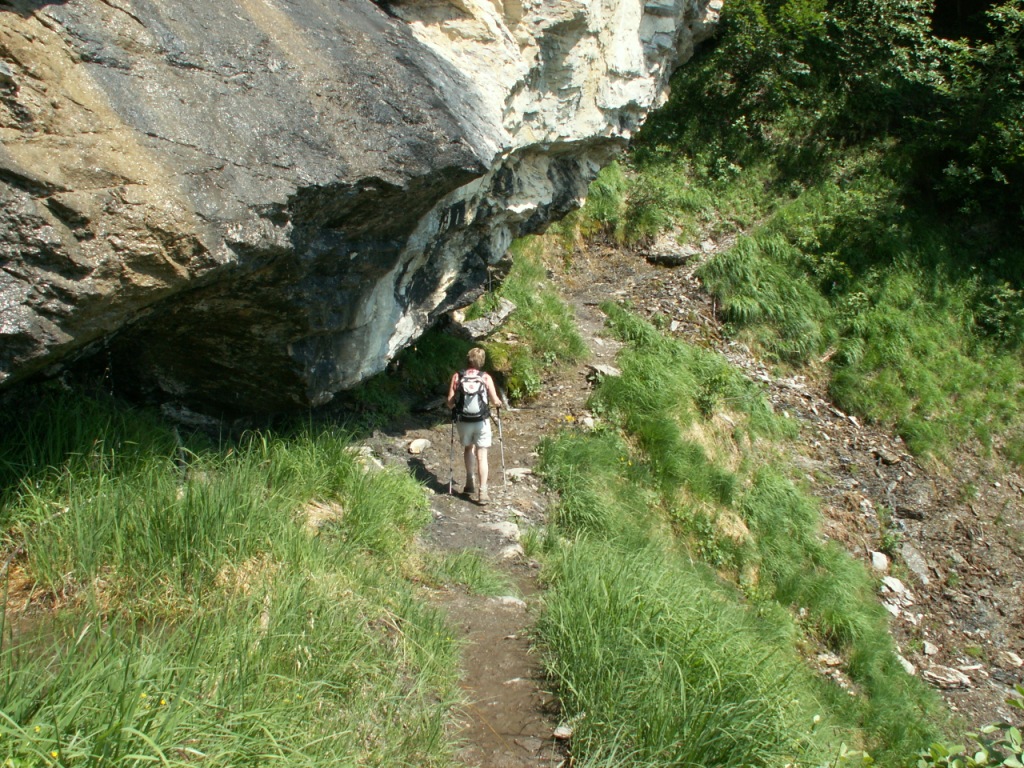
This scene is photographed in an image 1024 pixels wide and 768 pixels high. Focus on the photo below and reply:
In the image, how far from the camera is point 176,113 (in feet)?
13.5

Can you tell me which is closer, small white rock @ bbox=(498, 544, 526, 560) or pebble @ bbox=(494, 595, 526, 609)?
pebble @ bbox=(494, 595, 526, 609)

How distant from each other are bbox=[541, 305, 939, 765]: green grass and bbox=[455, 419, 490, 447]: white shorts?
829mm

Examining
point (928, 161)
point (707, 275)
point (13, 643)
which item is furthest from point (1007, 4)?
point (13, 643)

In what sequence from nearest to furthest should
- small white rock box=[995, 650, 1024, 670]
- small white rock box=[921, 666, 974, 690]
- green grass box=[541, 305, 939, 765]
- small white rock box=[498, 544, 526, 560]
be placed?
green grass box=[541, 305, 939, 765]
small white rock box=[498, 544, 526, 560]
small white rock box=[921, 666, 974, 690]
small white rock box=[995, 650, 1024, 670]

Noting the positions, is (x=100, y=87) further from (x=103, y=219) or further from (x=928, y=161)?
(x=928, y=161)

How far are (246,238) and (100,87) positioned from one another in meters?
0.89

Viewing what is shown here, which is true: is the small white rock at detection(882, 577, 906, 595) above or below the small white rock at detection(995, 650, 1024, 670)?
above

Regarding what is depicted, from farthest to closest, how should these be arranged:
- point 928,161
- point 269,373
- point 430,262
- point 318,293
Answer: point 928,161
point 430,262
point 269,373
point 318,293

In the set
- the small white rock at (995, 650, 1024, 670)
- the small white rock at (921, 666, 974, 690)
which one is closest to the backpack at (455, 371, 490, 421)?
the small white rock at (921, 666, 974, 690)

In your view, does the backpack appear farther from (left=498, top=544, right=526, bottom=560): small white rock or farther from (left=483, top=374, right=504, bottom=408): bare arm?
(left=498, top=544, right=526, bottom=560): small white rock

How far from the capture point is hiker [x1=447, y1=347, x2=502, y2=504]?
6.64 metres

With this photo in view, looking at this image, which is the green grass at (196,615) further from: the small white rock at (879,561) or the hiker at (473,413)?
the small white rock at (879,561)

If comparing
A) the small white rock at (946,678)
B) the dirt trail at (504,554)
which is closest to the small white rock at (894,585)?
the small white rock at (946,678)

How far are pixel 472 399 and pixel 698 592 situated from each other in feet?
7.44
